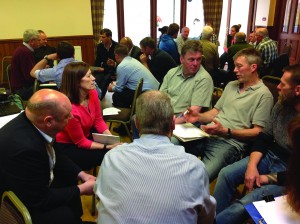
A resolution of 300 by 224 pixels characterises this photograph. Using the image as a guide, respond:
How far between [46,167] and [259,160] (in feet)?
4.47

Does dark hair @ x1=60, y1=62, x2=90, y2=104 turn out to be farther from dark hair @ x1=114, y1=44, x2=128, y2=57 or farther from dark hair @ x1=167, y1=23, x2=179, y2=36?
dark hair @ x1=167, y1=23, x2=179, y2=36

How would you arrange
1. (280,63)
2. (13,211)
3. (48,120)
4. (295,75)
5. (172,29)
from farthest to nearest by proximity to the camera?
(172,29) → (280,63) → (295,75) → (48,120) → (13,211)

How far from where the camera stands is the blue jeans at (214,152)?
6.64 feet

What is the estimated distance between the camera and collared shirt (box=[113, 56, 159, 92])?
339 centimetres

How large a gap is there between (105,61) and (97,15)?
2202mm

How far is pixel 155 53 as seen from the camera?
411cm

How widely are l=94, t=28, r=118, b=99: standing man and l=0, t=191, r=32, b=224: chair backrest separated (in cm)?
358

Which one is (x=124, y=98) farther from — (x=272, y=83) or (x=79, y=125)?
(x=272, y=83)

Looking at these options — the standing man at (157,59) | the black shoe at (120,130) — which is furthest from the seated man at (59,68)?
the standing man at (157,59)

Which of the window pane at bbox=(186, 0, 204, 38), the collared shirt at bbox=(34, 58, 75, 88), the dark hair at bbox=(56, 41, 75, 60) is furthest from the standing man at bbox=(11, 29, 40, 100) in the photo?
the window pane at bbox=(186, 0, 204, 38)

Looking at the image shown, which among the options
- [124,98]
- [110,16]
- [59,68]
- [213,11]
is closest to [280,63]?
[124,98]

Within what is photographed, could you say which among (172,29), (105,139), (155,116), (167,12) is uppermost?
(167,12)

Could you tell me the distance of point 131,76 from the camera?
340 cm

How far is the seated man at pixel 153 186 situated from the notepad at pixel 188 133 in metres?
0.91
